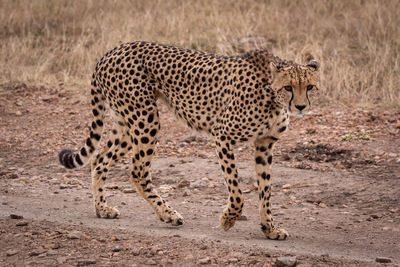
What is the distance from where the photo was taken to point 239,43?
9.22 meters

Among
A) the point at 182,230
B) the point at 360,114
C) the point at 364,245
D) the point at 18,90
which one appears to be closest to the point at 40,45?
the point at 18,90

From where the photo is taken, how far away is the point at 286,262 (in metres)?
3.63

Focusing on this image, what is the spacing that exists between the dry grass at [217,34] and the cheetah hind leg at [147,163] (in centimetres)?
361

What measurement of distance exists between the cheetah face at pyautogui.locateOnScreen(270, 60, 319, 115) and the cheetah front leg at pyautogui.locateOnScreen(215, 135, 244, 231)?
53cm

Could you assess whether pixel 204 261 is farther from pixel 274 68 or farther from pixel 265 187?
pixel 274 68

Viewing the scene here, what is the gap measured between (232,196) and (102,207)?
113 cm

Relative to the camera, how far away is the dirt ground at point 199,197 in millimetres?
3906

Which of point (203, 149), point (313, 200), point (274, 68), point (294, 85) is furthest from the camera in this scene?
point (203, 149)

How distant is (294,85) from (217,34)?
5.70 metres

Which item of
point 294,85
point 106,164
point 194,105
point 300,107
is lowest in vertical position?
point 106,164

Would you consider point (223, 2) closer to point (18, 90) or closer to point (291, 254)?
point (18, 90)

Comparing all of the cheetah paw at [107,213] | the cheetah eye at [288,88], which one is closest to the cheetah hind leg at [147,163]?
the cheetah paw at [107,213]

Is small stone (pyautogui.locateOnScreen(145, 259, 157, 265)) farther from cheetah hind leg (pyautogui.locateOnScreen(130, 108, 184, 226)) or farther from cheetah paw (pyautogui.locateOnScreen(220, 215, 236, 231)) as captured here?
cheetah hind leg (pyautogui.locateOnScreen(130, 108, 184, 226))

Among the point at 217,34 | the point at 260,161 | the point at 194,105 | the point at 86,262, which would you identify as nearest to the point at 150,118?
the point at 194,105
